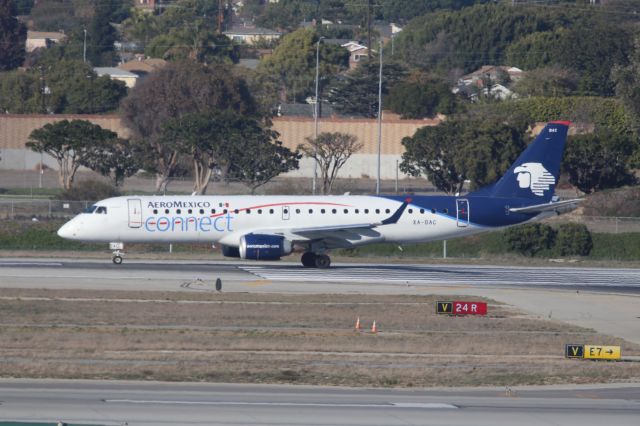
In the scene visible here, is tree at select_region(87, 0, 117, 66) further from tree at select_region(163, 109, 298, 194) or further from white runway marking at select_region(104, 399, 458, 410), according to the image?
white runway marking at select_region(104, 399, 458, 410)

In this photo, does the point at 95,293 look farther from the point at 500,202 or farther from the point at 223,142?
the point at 223,142

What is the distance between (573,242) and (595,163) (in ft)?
62.8

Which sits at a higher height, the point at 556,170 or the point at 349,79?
the point at 349,79

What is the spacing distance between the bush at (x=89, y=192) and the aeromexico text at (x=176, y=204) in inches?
1003

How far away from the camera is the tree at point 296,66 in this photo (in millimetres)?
149500

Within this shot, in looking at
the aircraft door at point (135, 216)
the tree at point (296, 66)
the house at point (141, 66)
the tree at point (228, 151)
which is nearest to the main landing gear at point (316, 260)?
the aircraft door at point (135, 216)

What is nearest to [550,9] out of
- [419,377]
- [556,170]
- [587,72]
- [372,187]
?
[587,72]

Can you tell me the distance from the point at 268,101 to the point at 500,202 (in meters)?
76.0

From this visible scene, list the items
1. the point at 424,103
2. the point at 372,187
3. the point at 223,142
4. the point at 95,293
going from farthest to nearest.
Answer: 1. the point at 424,103
2. the point at 372,187
3. the point at 223,142
4. the point at 95,293

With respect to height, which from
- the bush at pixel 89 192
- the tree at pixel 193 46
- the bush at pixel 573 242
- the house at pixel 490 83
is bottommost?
the bush at pixel 573 242

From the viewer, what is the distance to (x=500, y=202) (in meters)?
49.3

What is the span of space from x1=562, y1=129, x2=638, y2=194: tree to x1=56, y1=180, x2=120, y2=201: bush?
2884cm

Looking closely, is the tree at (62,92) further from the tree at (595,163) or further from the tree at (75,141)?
the tree at (595,163)

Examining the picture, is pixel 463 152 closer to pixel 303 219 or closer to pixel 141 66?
pixel 303 219
